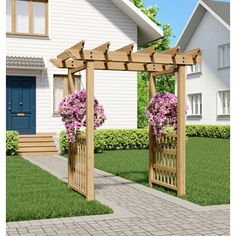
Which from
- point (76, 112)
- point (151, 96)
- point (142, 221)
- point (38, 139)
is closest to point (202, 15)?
point (38, 139)

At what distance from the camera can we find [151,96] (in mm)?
9984

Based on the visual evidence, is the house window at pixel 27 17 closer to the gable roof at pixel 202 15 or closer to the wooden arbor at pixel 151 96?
the wooden arbor at pixel 151 96

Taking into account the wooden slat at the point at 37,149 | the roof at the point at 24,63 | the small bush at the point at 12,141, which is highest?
the roof at the point at 24,63

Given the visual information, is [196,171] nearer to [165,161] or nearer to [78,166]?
[165,161]

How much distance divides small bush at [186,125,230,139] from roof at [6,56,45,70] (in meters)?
13.0

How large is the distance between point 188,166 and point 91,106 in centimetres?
623

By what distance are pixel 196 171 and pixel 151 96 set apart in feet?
11.5

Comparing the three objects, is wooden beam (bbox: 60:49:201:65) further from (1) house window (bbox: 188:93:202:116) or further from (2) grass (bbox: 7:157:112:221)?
(1) house window (bbox: 188:93:202:116)

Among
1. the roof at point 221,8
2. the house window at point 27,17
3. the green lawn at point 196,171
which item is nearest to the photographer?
the green lawn at point 196,171

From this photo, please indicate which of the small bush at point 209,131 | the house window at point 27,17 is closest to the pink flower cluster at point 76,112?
the house window at point 27,17

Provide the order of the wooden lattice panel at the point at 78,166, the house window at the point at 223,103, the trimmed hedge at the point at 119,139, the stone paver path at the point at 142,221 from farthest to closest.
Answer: the house window at the point at 223,103, the trimmed hedge at the point at 119,139, the wooden lattice panel at the point at 78,166, the stone paver path at the point at 142,221

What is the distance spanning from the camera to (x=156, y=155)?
9992 mm

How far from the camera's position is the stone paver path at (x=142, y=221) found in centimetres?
608

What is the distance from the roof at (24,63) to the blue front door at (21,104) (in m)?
0.79
